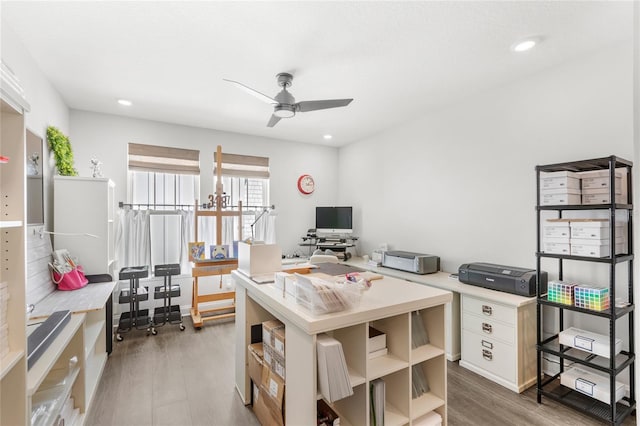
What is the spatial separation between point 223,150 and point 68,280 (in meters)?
2.56

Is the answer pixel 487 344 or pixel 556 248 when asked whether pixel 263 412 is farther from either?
pixel 556 248

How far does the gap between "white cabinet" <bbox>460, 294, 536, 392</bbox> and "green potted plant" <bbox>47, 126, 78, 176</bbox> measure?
4211 mm

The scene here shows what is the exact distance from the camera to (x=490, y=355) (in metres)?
2.55

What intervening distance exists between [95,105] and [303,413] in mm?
3992

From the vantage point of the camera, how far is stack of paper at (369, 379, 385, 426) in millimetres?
1404

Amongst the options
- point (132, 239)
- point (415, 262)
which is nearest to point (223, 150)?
point (132, 239)

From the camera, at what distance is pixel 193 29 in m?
2.06

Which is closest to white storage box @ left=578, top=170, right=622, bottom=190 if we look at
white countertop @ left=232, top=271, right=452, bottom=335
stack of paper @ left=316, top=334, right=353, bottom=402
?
white countertop @ left=232, top=271, right=452, bottom=335

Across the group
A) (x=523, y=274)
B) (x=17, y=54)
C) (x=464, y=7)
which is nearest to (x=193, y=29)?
(x=17, y=54)

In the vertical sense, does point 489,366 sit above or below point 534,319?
below

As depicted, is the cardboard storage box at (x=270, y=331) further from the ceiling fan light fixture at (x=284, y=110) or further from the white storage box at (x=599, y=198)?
the white storage box at (x=599, y=198)

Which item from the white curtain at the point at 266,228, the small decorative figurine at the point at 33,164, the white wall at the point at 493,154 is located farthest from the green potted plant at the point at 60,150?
the white wall at the point at 493,154

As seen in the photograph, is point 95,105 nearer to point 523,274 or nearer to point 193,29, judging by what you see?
point 193,29

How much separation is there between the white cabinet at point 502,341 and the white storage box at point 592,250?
613mm
